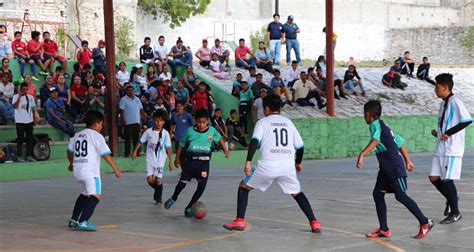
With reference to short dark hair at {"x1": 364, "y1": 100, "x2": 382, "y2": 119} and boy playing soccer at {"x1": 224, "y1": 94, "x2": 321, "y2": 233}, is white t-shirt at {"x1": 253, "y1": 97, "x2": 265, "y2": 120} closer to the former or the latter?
boy playing soccer at {"x1": 224, "y1": 94, "x2": 321, "y2": 233}

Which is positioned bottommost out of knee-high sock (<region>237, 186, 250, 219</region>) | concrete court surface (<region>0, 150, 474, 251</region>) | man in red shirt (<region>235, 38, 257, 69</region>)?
concrete court surface (<region>0, 150, 474, 251</region>)

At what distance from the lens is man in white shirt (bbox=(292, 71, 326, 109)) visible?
28672 mm

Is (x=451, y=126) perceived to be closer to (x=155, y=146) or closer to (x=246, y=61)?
(x=155, y=146)

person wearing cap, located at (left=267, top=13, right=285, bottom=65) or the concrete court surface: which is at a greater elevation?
person wearing cap, located at (left=267, top=13, right=285, bottom=65)

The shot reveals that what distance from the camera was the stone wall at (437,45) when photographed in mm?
62219

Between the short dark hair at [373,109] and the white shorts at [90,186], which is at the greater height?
the short dark hair at [373,109]

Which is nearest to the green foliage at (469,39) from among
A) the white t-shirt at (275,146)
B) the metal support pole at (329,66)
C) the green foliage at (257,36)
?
the green foliage at (257,36)

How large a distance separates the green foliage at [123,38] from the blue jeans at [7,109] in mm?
27608

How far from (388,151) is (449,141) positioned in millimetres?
1521

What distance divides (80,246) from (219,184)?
8.40 meters

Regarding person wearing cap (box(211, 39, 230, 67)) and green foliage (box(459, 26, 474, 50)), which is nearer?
person wearing cap (box(211, 39, 230, 67))

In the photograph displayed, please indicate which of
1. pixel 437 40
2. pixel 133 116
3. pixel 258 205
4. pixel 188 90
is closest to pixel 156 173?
pixel 258 205

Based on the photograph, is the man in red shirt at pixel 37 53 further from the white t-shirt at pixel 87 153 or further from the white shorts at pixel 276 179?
the white shorts at pixel 276 179

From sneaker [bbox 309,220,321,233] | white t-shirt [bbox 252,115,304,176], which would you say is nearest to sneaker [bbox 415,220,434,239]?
sneaker [bbox 309,220,321,233]
